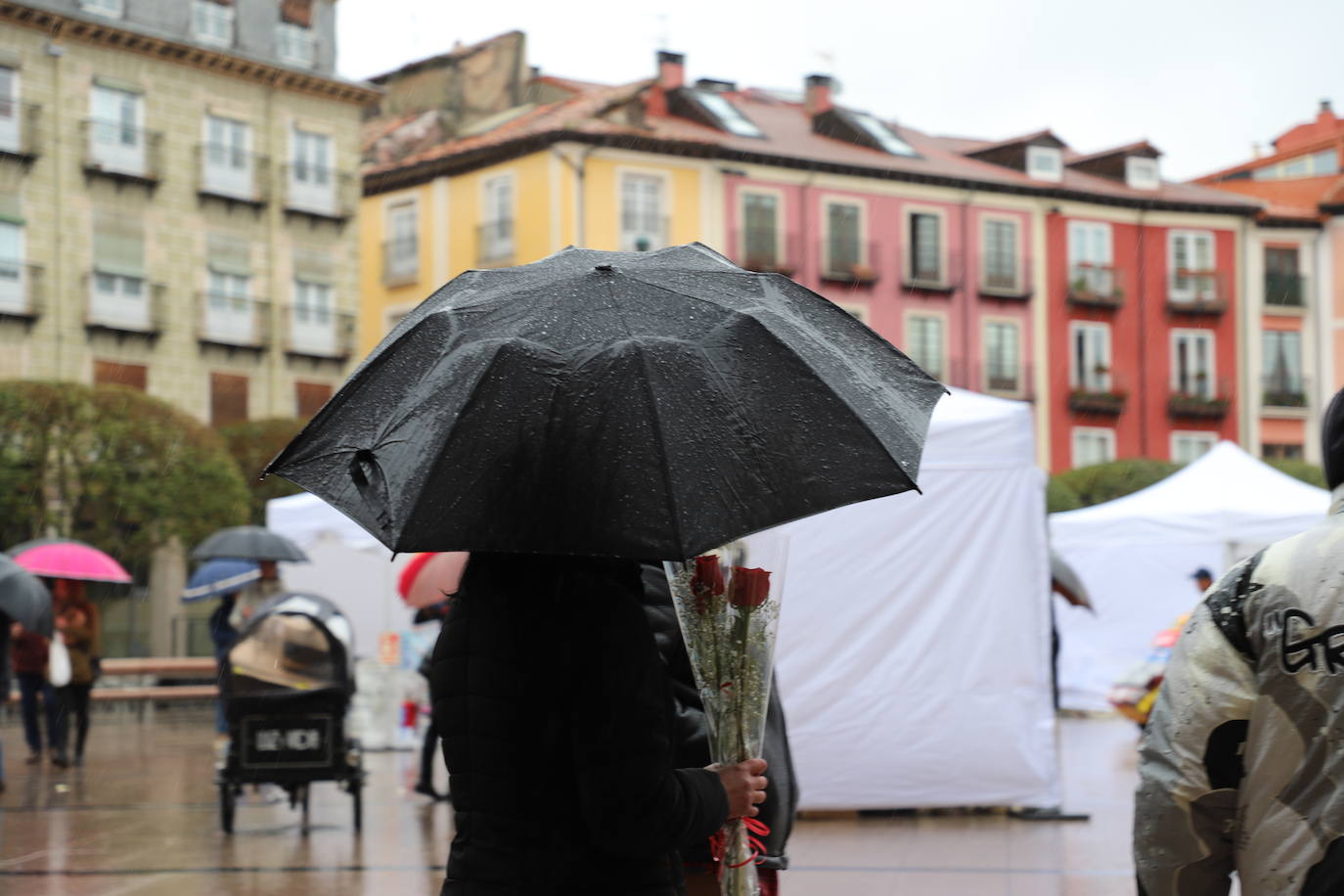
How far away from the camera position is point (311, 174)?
4350 centimetres

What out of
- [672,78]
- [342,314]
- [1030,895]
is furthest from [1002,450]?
[672,78]

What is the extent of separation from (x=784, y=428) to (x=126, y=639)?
37674 millimetres

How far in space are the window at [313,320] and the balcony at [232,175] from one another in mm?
2157

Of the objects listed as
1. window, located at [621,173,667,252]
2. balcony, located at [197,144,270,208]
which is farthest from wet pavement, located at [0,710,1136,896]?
window, located at [621,173,667,252]

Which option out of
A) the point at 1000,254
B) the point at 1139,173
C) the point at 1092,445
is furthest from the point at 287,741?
the point at 1139,173

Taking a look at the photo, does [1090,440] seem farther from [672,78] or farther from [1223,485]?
[1223,485]

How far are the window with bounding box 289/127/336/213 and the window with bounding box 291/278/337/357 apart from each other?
181 cm

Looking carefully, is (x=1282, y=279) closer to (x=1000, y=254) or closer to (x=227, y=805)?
(x=1000, y=254)

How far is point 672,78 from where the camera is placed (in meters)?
51.6

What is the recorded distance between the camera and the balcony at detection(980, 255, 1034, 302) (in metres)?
52.0

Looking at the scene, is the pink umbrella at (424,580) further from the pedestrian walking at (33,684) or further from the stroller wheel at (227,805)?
the pedestrian walking at (33,684)

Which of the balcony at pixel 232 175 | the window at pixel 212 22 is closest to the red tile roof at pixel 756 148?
the balcony at pixel 232 175

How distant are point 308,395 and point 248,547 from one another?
26.6 metres

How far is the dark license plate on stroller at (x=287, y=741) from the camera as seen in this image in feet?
37.5
